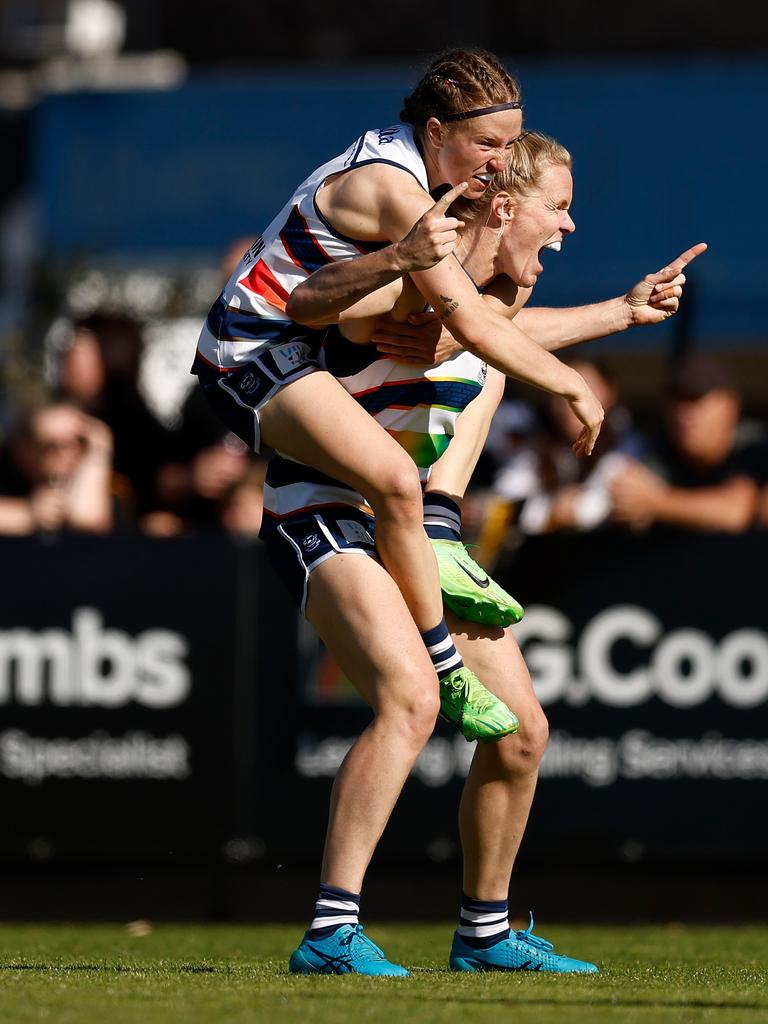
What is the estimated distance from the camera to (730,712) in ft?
25.5

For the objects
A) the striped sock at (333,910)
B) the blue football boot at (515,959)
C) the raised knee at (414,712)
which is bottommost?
the blue football boot at (515,959)

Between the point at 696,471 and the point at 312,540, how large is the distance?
13.1ft

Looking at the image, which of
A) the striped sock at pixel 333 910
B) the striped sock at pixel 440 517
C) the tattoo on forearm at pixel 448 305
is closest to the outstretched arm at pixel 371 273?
the tattoo on forearm at pixel 448 305

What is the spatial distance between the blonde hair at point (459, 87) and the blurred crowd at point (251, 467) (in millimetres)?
3363

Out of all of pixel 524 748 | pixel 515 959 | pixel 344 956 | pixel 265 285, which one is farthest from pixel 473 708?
pixel 265 285

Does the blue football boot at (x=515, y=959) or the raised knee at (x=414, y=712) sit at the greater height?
the raised knee at (x=414, y=712)

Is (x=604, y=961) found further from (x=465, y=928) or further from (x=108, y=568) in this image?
(x=108, y=568)

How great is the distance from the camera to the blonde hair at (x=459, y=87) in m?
4.53

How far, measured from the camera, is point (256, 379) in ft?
15.0

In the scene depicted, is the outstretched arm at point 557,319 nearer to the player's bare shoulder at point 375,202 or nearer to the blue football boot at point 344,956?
the player's bare shoulder at point 375,202

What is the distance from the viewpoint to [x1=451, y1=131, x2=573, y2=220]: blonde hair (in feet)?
15.6

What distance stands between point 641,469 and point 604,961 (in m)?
3.10

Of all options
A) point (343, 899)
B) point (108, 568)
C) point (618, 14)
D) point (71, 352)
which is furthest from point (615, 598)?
point (618, 14)

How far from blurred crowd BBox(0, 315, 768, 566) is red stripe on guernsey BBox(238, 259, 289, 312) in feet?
11.2
